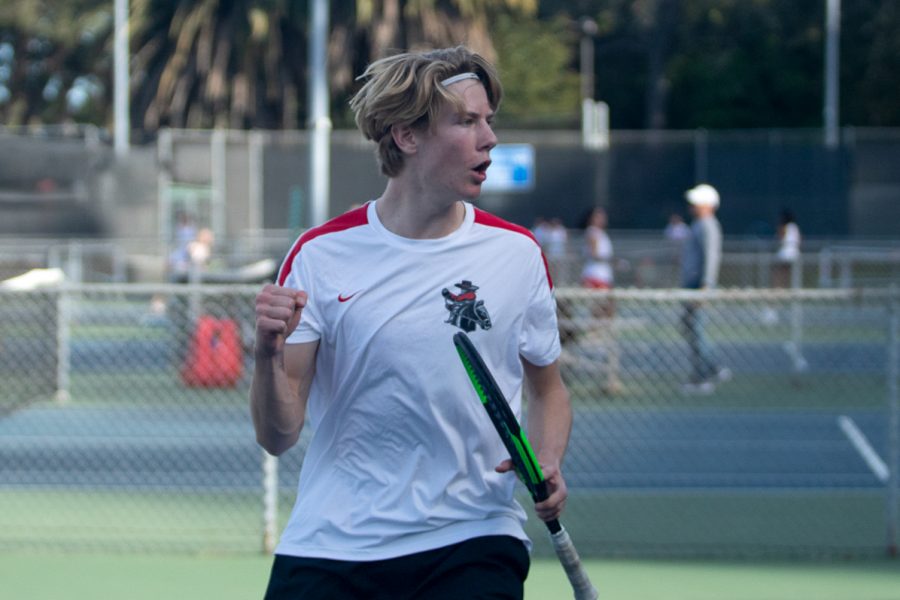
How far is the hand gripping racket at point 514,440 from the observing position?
3.06 meters

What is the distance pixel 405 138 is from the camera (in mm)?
3338

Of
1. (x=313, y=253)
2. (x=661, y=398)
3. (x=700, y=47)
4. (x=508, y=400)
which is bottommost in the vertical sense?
(x=661, y=398)

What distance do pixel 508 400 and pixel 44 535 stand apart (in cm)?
484

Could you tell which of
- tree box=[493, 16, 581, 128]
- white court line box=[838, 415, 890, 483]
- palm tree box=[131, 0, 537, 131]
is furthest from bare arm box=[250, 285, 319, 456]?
tree box=[493, 16, 581, 128]

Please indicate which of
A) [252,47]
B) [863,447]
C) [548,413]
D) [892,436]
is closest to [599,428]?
[863,447]

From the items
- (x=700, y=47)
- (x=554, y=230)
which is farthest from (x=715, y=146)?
(x=700, y=47)

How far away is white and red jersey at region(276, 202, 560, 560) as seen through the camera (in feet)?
10.6

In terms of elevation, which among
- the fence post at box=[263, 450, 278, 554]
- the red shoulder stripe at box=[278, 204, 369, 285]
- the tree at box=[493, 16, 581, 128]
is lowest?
the fence post at box=[263, 450, 278, 554]

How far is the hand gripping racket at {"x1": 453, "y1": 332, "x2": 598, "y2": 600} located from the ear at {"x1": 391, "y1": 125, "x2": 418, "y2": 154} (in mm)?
460

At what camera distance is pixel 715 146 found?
2736 cm

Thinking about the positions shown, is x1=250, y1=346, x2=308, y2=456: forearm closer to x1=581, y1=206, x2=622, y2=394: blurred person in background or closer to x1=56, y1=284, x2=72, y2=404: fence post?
x1=581, y1=206, x2=622, y2=394: blurred person in background

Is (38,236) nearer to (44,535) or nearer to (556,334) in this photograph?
(44,535)

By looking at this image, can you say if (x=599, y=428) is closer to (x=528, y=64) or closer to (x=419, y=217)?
(x=419, y=217)

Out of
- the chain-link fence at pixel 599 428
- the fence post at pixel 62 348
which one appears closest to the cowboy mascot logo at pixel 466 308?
the chain-link fence at pixel 599 428
